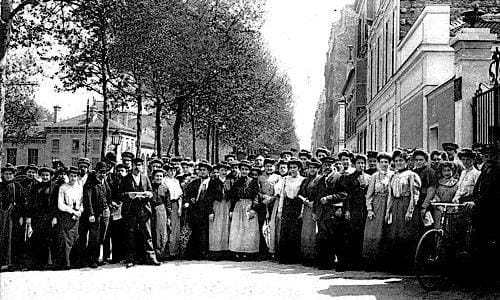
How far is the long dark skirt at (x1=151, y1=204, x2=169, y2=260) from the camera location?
→ 1231cm

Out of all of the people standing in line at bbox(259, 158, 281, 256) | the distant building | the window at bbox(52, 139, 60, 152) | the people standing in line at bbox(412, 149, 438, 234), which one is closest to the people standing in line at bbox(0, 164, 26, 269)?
the people standing in line at bbox(259, 158, 281, 256)

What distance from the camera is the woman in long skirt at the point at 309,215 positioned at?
1194 centimetres

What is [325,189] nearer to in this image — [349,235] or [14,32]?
[349,235]

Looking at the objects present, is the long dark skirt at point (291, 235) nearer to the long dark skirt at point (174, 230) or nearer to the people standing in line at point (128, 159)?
the long dark skirt at point (174, 230)

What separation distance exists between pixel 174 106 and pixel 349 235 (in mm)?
18218

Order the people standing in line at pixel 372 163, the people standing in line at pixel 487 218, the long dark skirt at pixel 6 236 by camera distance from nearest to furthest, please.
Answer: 1. the people standing in line at pixel 487 218
2. the long dark skirt at pixel 6 236
3. the people standing in line at pixel 372 163

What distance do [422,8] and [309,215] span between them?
42.6 ft

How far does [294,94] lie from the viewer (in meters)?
63.4

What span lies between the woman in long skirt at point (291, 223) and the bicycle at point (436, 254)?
3.83m

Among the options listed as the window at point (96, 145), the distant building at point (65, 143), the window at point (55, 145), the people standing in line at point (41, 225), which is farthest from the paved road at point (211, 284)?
the window at point (55, 145)

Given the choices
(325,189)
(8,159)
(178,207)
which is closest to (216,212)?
(178,207)

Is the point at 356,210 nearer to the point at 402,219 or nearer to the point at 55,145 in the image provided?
the point at 402,219

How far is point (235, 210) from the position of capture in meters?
13.0

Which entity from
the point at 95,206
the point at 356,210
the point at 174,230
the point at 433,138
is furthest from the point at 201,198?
the point at 433,138
